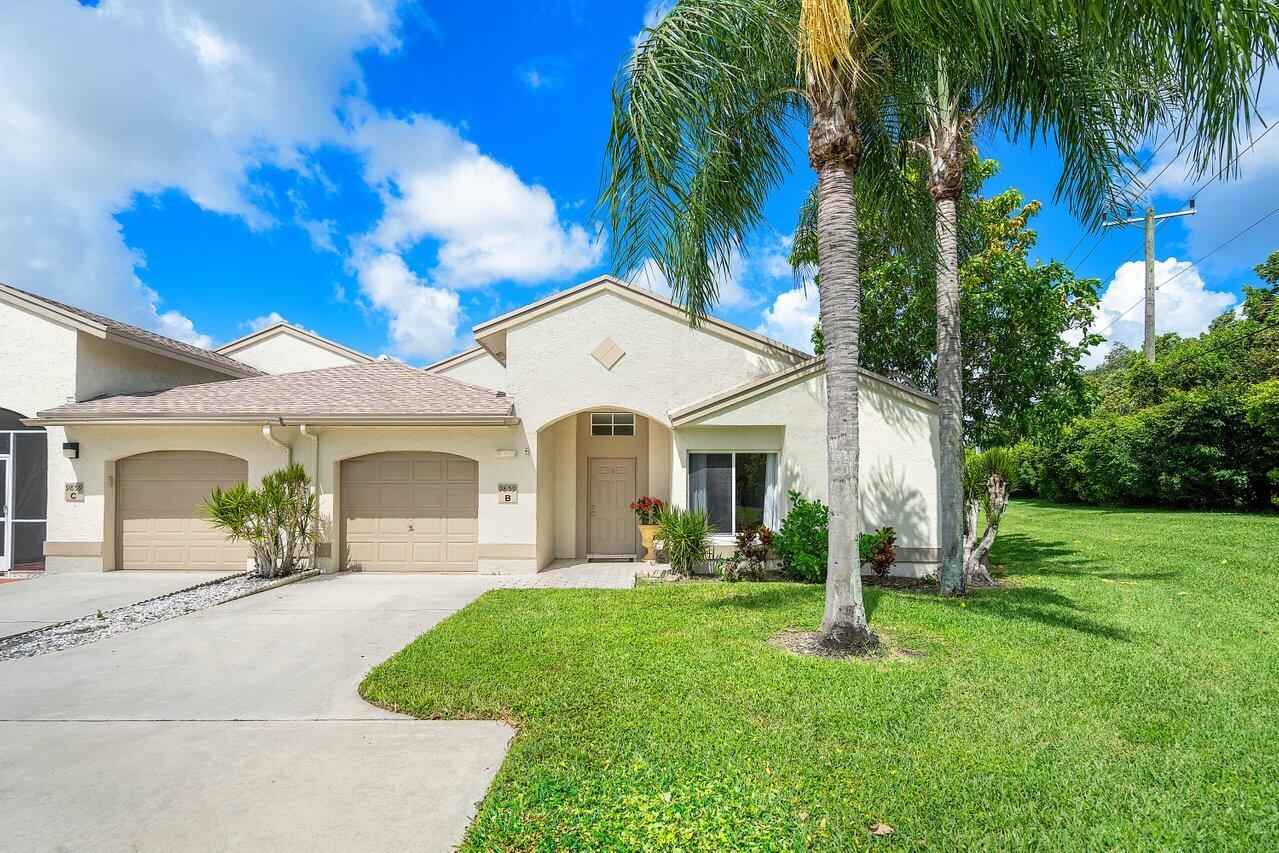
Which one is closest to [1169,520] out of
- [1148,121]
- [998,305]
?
[998,305]

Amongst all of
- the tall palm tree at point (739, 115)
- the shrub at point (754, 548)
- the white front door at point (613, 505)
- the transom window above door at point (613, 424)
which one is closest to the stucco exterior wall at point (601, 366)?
the transom window above door at point (613, 424)

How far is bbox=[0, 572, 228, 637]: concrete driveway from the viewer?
8.84m

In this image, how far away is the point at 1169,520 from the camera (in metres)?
19.7

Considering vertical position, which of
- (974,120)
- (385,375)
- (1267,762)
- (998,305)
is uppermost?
(974,120)

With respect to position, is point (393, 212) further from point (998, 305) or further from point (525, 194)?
point (998, 305)

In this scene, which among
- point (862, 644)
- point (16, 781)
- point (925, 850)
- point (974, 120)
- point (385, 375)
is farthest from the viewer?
point (385, 375)

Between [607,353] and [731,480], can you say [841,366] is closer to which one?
[731,480]

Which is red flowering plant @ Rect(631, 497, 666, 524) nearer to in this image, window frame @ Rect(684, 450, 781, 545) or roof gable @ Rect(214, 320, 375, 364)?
window frame @ Rect(684, 450, 781, 545)

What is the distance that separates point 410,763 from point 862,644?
16.0ft

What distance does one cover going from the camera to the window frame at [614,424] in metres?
14.6

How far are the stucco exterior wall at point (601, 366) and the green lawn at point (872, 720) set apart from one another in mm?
4400

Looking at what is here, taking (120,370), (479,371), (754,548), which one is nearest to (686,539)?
(754,548)

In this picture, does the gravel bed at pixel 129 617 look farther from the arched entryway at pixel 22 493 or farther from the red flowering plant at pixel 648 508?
the red flowering plant at pixel 648 508

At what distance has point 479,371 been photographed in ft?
60.3
